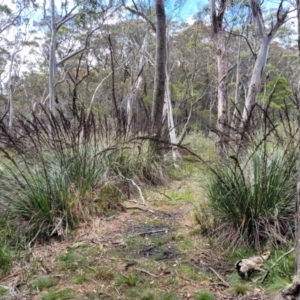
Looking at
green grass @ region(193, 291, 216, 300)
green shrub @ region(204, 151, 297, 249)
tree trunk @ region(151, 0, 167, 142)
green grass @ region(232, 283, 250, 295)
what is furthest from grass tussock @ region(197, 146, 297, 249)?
tree trunk @ region(151, 0, 167, 142)

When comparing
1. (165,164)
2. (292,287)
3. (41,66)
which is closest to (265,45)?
(165,164)

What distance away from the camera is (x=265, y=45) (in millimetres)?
7285

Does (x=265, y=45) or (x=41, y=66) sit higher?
(x=41, y=66)

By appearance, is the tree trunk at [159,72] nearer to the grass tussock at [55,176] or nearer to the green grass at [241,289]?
the grass tussock at [55,176]

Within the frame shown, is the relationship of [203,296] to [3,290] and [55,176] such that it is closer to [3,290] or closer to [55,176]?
[3,290]

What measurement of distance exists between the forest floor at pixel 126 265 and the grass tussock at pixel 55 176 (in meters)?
0.18

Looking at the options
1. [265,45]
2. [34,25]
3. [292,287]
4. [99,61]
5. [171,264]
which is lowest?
[171,264]

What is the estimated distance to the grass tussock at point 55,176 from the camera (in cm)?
283

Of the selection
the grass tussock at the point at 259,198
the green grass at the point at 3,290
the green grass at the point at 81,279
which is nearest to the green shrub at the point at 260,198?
the grass tussock at the point at 259,198

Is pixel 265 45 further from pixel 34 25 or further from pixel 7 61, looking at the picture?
pixel 7 61

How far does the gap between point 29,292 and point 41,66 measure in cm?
2207

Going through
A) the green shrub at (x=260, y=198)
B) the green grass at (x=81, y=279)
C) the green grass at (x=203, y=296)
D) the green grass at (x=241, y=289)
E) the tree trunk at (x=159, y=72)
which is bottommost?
the green grass at (x=203, y=296)

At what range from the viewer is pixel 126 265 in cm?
237

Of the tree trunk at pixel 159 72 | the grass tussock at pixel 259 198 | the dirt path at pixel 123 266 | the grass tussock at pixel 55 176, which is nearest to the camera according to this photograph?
the dirt path at pixel 123 266
